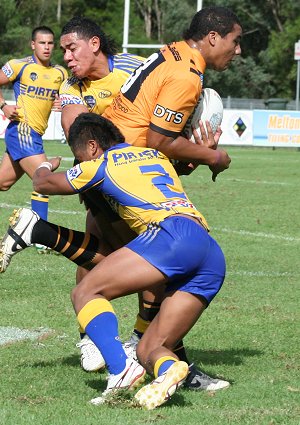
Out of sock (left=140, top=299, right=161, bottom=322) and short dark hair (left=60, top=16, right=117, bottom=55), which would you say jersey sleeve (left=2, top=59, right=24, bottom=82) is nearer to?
short dark hair (left=60, top=16, right=117, bottom=55)

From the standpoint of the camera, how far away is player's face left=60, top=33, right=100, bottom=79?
6.38 m

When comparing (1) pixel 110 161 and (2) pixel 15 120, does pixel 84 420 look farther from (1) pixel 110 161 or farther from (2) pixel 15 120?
(2) pixel 15 120

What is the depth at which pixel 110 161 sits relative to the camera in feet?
17.8

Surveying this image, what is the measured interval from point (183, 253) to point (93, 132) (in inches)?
34.4

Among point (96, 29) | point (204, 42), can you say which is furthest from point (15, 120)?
point (204, 42)

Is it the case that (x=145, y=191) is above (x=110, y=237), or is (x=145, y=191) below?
above

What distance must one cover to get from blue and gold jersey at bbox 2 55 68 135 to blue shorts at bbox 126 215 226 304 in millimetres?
6044

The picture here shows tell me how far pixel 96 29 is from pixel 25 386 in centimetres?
229

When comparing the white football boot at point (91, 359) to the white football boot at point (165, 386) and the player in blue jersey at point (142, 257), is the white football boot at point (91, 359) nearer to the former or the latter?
the player in blue jersey at point (142, 257)

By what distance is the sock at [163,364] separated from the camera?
5.21 m

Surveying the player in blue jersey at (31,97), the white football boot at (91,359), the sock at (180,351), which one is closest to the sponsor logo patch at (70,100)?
the white football boot at (91,359)

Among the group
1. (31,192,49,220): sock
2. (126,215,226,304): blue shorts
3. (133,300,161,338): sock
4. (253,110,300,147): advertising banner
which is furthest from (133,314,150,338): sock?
(253,110,300,147): advertising banner

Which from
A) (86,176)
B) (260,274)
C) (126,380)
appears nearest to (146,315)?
(126,380)

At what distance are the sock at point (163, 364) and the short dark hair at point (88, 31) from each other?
2212mm
